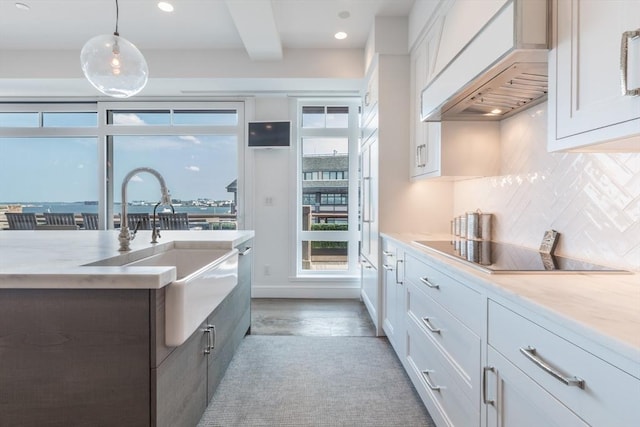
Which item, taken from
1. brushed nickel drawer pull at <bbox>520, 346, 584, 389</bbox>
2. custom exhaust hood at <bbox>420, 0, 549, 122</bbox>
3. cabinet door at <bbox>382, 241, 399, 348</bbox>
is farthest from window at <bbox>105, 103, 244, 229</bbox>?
brushed nickel drawer pull at <bbox>520, 346, 584, 389</bbox>

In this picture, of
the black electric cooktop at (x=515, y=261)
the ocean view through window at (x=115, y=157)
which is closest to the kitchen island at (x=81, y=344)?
the black electric cooktop at (x=515, y=261)

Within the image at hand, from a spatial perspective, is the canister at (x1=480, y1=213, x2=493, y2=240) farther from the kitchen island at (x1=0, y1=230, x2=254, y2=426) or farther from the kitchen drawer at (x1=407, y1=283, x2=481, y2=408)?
the kitchen island at (x1=0, y1=230, x2=254, y2=426)

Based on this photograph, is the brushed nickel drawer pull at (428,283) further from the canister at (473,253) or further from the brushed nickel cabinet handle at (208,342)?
the brushed nickel cabinet handle at (208,342)

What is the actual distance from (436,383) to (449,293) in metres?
0.50

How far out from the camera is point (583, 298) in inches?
34.0

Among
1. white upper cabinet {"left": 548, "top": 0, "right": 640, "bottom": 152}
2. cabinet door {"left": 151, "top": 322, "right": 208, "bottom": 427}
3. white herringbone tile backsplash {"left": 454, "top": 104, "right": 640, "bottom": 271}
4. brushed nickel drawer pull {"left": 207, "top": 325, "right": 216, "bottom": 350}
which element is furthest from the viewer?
brushed nickel drawer pull {"left": 207, "top": 325, "right": 216, "bottom": 350}

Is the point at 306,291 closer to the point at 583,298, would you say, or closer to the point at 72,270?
the point at 72,270

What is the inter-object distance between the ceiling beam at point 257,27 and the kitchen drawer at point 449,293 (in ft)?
7.18

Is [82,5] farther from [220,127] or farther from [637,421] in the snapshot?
[637,421]

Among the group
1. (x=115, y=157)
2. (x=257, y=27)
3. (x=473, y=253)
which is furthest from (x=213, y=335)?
(x=115, y=157)

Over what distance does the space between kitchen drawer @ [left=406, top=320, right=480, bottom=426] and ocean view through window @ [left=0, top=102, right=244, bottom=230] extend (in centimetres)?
290

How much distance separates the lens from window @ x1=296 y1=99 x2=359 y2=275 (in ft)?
13.7

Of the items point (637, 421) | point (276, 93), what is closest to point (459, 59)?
point (637, 421)

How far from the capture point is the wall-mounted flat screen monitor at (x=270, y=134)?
3998 mm
